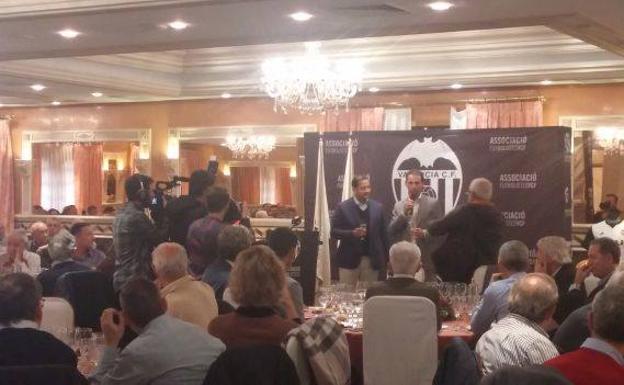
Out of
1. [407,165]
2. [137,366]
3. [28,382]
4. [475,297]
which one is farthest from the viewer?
[407,165]

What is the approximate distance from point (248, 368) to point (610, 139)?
9.41 metres

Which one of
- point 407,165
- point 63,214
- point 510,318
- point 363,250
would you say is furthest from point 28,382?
point 63,214

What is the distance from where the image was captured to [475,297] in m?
6.26

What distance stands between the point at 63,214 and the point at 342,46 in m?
5.78

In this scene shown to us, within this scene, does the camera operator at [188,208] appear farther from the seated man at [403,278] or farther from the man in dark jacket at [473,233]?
the man in dark jacket at [473,233]

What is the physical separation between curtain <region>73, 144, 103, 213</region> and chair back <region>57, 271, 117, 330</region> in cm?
908

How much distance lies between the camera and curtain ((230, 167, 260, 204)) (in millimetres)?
14133

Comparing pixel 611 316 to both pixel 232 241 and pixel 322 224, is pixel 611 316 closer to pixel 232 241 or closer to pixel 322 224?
pixel 232 241

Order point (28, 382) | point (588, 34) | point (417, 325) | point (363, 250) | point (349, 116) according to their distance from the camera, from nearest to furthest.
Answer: point (28, 382)
point (417, 325)
point (588, 34)
point (363, 250)
point (349, 116)

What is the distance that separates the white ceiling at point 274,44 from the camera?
689cm

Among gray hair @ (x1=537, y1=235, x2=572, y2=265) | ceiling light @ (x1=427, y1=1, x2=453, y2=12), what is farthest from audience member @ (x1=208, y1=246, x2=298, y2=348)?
ceiling light @ (x1=427, y1=1, x2=453, y2=12)

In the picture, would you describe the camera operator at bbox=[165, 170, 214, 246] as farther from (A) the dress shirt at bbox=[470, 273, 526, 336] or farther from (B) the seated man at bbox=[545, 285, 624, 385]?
(B) the seated man at bbox=[545, 285, 624, 385]

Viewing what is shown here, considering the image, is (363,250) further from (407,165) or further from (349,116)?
(349,116)

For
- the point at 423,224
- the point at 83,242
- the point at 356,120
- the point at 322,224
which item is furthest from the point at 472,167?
the point at 83,242
